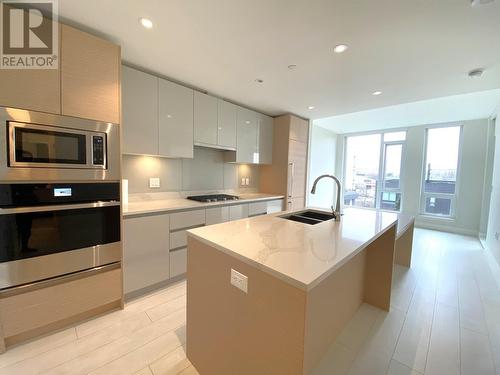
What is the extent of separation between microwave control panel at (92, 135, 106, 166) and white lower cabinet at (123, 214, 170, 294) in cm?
57

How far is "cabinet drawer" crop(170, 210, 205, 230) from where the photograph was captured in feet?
7.49

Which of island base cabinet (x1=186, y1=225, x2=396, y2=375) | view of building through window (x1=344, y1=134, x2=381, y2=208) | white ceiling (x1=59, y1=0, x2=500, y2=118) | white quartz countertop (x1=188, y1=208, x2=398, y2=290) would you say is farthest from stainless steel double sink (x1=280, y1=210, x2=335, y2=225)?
view of building through window (x1=344, y1=134, x2=381, y2=208)

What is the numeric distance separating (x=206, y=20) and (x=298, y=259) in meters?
1.79

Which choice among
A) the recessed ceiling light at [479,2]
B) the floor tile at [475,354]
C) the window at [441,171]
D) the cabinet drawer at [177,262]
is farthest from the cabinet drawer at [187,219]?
the window at [441,171]

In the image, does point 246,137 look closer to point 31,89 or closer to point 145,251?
point 145,251

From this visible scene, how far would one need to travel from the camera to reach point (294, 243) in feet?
3.83

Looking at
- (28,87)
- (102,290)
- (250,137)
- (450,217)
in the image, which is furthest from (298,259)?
(450,217)

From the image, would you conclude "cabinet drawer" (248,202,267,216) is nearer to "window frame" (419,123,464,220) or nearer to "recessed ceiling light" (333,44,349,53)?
"recessed ceiling light" (333,44,349,53)

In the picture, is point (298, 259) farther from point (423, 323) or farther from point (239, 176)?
point (239, 176)

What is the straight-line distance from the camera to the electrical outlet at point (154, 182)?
2.65 m

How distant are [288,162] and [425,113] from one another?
123 inches

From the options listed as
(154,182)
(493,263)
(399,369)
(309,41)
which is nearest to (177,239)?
(154,182)

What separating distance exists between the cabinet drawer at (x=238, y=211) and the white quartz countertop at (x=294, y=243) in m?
1.19

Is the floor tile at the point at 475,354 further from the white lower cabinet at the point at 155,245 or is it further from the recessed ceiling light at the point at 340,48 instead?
the recessed ceiling light at the point at 340,48
